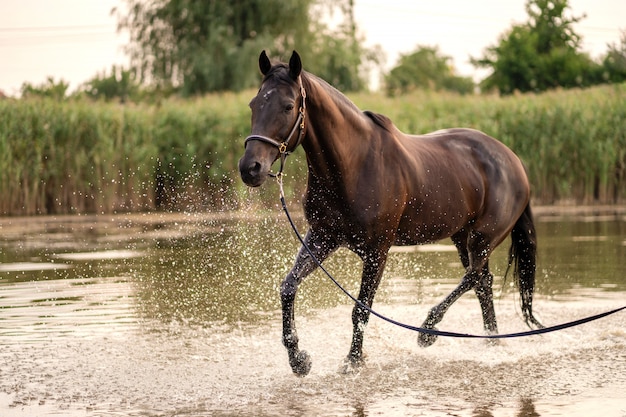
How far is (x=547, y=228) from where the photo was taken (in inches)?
660

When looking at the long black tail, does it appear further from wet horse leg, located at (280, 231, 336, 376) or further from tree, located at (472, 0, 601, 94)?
tree, located at (472, 0, 601, 94)

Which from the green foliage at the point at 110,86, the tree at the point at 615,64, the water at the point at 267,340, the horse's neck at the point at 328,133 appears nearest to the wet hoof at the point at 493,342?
the water at the point at 267,340

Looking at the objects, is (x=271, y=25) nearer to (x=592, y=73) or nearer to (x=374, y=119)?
(x=592, y=73)

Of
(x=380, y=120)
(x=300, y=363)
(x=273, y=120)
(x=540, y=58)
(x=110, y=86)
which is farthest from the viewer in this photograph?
(x=110, y=86)

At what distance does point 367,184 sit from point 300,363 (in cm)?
123

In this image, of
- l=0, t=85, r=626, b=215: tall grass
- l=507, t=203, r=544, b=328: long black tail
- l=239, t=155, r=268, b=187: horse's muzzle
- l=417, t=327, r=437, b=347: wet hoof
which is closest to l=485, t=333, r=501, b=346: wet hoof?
l=417, t=327, r=437, b=347: wet hoof

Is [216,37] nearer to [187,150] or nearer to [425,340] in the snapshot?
[187,150]

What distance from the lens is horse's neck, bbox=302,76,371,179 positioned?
6.60 meters

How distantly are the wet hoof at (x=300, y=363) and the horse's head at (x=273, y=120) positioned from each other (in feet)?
4.04

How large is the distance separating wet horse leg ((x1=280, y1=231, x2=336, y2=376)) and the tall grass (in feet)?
37.3

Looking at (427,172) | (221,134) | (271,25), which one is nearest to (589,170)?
(221,134)

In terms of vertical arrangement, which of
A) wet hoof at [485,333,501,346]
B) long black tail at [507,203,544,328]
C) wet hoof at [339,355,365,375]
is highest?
→ long black tail at [507,203,544,328]

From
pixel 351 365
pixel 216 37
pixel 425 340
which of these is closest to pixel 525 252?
pixel 425 340

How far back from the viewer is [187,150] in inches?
827
